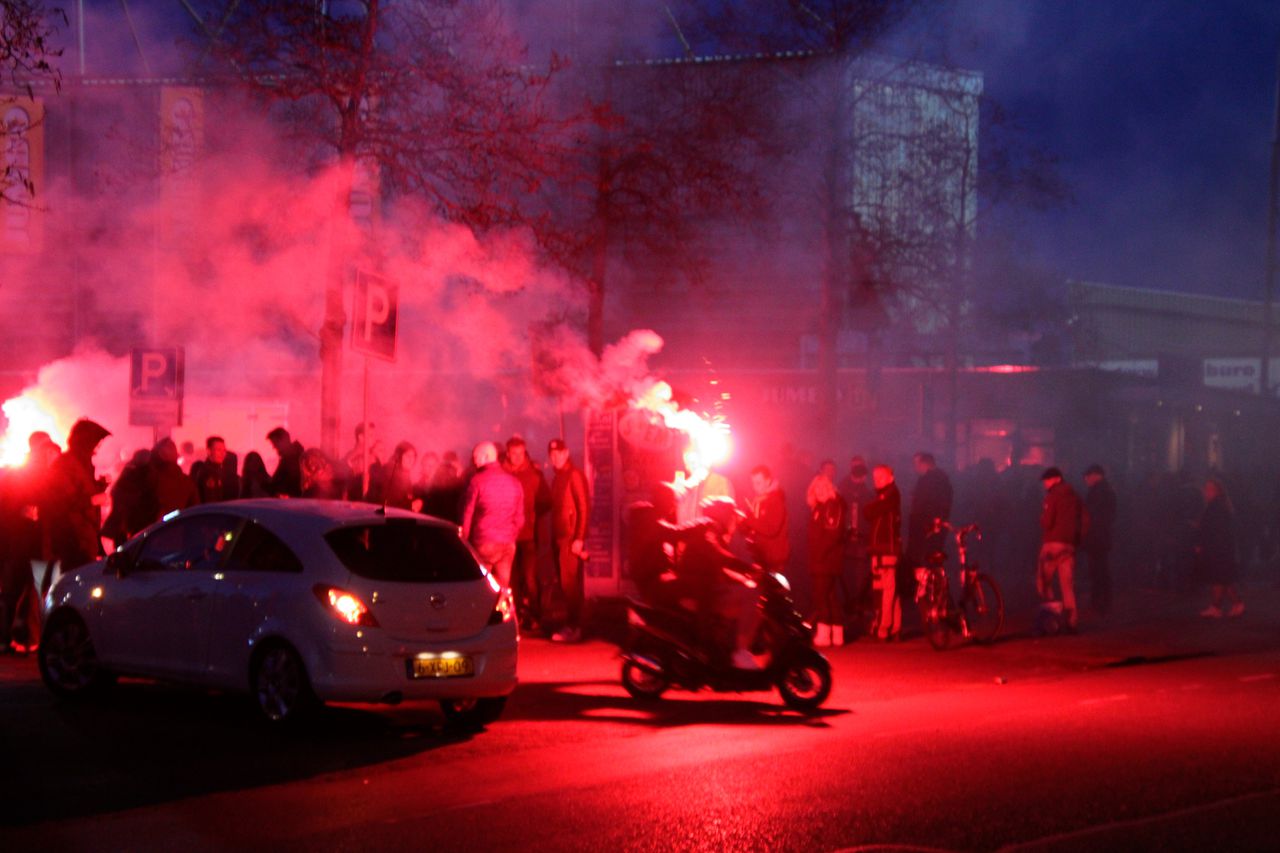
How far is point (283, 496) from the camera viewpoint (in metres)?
14.5

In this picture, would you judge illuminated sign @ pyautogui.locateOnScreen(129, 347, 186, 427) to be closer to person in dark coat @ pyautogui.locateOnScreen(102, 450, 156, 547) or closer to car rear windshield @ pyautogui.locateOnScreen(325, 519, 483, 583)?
person in dark coat @ pyautogui.locateOnScreen(102, 450, 156, 547)

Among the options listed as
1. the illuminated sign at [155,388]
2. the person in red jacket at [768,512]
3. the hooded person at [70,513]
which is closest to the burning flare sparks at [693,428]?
the person in red jacket at [768,512]

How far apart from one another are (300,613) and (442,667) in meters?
0.93

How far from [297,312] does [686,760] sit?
1218 cm

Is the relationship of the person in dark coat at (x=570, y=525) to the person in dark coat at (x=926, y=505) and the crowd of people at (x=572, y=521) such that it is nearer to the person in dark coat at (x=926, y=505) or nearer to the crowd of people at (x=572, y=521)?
the crowd of people at (x=572, y=521)

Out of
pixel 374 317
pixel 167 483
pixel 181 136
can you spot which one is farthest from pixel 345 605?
pixel 181 136

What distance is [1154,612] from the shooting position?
18.5 metres

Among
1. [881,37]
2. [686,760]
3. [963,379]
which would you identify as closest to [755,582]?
[686,760]

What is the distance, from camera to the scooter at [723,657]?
10.5 meters

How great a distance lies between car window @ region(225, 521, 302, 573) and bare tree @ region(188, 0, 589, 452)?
6.06 metres

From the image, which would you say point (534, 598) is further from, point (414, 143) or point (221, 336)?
point (221, 336)

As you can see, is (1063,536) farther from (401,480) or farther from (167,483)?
(167,483)

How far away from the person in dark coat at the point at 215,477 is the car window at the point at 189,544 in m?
4.43

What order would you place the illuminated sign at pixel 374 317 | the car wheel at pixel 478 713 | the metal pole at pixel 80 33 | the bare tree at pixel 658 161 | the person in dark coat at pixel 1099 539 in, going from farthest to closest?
the metal pole at pixel 80 33 < the person in dark coat at pixel 1099 539 < the bare tree at pixel 658 161 < the illuminated sign at pixel 374 317 < the car wheel at pixel 478 713
